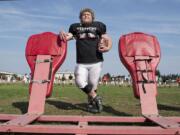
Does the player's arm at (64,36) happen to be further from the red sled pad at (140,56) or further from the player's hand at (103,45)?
the red sled pad at (140,56)

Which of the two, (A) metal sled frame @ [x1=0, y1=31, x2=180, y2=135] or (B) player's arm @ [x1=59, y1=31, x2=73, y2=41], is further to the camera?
(B) player's arm @ [x1=59, y1=31, x2=73, y2=41]

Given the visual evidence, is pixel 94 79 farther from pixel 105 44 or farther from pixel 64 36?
pixel 64 36

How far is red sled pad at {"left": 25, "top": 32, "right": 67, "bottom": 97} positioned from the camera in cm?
739

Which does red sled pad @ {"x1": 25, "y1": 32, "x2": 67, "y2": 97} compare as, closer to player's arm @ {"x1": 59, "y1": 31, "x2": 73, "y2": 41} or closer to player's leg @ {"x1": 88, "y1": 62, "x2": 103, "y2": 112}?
player's arm @ {"x1": 59, "y1": 31, "x2": 73, "y2": 41}

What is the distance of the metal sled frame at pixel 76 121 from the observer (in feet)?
15.5

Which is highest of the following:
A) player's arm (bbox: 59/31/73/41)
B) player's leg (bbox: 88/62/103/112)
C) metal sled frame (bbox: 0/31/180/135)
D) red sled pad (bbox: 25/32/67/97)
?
player's arm (bbox: 59/31/73/41)

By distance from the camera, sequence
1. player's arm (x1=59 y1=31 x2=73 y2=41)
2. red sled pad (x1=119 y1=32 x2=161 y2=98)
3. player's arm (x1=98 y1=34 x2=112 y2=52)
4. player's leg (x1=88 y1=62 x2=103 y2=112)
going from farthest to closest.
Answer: player's leg (x1=88 y1=62 x2=103 y2=112)
player's arm (x1=98 y1=34 x2=112 y2=52)
player's arm (x1=59 y1=31 x2=73 y2=41)
red sled pad (x1=119 y1=32 x2=161 y2=98)

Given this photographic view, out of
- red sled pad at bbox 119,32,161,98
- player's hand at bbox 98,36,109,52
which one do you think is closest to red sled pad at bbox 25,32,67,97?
player's hand at bbox 98,36,109,52

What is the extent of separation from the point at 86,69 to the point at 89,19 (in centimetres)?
99

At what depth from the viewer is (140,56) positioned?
293 inches

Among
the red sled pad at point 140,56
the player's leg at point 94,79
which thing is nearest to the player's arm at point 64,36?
the player's leg at point 94,79

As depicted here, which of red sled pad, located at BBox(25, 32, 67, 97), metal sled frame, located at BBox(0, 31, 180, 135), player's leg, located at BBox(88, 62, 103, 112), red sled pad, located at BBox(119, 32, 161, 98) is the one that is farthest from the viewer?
player's leg, located at BBox(88, 62, 103, 112)

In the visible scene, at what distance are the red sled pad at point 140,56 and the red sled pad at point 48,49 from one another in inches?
43.4

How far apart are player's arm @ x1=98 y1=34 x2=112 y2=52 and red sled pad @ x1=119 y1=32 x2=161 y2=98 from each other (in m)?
0.26
